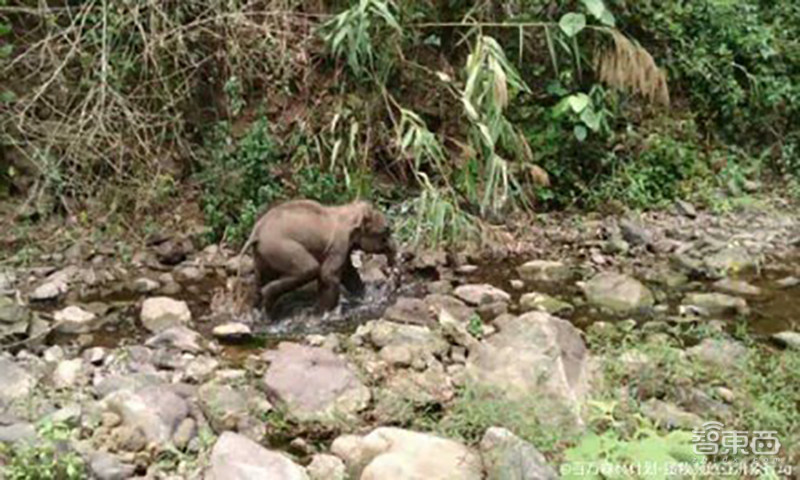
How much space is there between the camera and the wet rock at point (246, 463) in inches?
119

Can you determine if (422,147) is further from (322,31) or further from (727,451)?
(727,451)

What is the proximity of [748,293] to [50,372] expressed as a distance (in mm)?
3685

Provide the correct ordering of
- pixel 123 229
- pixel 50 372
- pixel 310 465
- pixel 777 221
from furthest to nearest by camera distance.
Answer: pixel 777 221 → pixel 123 229 → pixel 50 372 → pixel 310 465

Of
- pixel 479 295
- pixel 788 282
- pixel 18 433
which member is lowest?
pixel 788 282

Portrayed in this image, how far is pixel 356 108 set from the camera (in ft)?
19.7

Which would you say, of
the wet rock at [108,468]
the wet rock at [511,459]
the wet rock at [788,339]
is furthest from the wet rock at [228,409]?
the wet rock at [788,339]

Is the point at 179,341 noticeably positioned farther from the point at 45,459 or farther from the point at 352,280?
the point at 45,459

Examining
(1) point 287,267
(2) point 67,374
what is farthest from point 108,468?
(1) point 287,267

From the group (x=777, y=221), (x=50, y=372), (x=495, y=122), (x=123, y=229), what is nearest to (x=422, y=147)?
(x=495, y=122)

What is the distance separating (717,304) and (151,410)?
10.1 ft

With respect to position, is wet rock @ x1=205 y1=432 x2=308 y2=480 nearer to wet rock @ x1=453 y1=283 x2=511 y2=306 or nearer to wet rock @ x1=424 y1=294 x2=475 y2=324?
wet rock @ x1=424 y1=294 x2=475 y2=324

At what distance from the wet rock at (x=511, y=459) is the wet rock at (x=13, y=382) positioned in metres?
1.77

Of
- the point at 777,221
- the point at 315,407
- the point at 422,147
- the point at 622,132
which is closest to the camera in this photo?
the point at 315,407

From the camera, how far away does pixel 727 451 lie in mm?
3340
